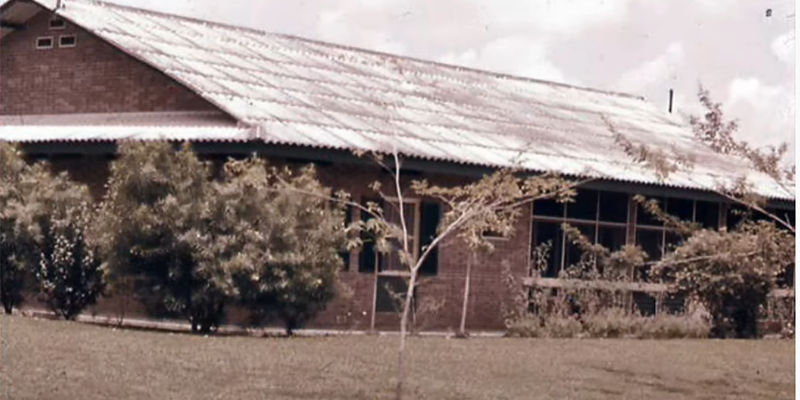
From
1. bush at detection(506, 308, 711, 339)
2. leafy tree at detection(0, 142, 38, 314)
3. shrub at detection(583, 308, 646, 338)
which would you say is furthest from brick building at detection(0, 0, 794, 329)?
leafy tree at detection(0, 142, 38, 314)

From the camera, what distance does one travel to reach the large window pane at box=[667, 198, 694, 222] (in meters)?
30.1

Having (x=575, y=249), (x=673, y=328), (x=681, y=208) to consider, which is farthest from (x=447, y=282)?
(x=681, y=208)

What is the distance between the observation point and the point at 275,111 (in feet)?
79.8

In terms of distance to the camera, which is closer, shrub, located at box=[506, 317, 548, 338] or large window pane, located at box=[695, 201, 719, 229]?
A: shrub, located at box=[506, 317, 548, 338]

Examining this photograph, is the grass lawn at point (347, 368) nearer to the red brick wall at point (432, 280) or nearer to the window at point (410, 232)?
the red brick wall at point (432, 280)

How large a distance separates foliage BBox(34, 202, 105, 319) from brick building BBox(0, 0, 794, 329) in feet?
6.04

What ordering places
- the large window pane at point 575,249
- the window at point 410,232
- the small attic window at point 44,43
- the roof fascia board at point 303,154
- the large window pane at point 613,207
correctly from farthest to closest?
the large window pane at point 613,207
the large window pane at point 575,249
the small attic window at point 44,43
the window at point 410,232
the roof fascia board at point 303,154

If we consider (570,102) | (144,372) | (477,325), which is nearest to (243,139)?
(477,325)

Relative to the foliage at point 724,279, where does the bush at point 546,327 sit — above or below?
below

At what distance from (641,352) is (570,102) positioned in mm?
15159

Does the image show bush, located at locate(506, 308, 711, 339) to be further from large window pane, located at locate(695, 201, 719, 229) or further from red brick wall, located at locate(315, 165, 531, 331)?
large window pane, located at locate(695, 201, 719, 229)

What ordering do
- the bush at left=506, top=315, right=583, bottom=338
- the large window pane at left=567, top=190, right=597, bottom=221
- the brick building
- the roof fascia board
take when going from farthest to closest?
the large window pane at left=567, top=190, right=597, bottom=221
the bush at left=506, top=315, right=583, bottom=338
the brick building
the roof fascia board

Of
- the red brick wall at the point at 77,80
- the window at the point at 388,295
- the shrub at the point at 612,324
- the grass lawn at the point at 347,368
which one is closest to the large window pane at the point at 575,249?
the shrub at the point at 612,324

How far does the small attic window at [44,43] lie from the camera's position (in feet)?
91.5
